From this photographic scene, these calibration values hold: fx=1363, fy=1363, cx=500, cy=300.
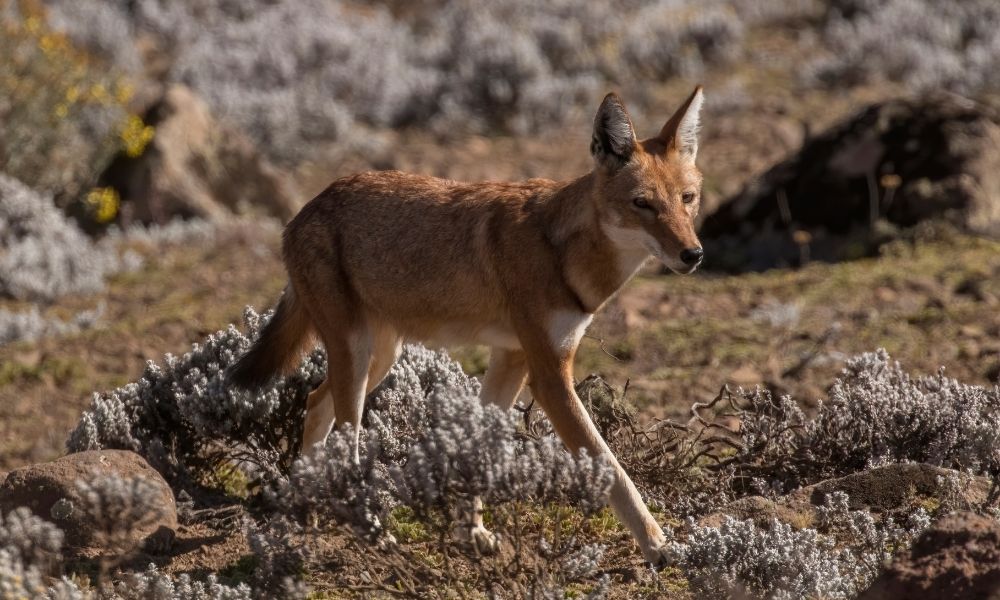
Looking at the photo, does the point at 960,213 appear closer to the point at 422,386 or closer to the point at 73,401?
the point at 422,386

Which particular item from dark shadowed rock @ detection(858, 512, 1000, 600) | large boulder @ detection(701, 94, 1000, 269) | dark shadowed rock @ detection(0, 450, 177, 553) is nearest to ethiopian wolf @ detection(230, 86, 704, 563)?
dark shadowed rock @ detection(0, 450, 177, 553)

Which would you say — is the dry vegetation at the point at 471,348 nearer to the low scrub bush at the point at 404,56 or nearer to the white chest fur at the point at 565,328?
the low scrub bush at the point at 404,56

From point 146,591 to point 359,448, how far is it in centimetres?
159

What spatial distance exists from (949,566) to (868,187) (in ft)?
24.6

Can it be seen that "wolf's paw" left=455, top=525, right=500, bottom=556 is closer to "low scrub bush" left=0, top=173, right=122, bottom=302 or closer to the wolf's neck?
the wolf's neck

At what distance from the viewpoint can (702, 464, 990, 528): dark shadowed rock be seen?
217 inches

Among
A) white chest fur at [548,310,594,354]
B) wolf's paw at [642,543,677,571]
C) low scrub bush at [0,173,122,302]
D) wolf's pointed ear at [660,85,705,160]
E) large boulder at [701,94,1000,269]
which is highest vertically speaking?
low scrub bush at [0,173,122,302]

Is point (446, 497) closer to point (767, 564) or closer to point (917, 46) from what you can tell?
point (767, 564)

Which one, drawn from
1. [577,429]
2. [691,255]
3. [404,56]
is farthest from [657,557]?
[404,56]

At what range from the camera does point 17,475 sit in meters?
5.59

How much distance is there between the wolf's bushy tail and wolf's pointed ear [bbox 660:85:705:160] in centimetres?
184

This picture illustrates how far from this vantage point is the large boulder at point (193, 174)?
13.1m

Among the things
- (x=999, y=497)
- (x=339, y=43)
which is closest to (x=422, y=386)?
(x=999, y=497)

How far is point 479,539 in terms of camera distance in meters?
4.73
